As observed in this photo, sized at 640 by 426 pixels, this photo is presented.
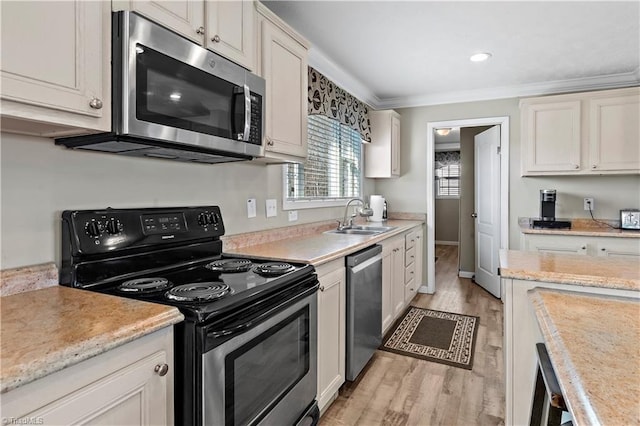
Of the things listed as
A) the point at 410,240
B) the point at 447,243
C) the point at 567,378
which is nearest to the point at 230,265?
the point at 567,378

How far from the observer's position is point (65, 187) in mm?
1306

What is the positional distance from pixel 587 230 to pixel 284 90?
10.6ft

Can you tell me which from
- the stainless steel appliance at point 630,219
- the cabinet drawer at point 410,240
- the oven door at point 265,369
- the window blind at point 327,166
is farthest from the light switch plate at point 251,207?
the stainless steel appliance at point 630,219

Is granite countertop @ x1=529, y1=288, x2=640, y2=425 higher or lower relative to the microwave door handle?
lower

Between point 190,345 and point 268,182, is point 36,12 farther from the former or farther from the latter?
point 268,182

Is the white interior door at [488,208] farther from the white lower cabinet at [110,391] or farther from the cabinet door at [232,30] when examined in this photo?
the white lower cabinet at [110,391]

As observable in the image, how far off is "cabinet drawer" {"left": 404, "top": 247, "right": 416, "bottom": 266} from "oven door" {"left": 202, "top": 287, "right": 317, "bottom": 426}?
2.11 meters

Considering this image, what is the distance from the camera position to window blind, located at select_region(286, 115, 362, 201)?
9.68 feet

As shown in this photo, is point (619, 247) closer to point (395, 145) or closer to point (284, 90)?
point (395, 145)

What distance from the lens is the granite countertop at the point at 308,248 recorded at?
6.03 feet

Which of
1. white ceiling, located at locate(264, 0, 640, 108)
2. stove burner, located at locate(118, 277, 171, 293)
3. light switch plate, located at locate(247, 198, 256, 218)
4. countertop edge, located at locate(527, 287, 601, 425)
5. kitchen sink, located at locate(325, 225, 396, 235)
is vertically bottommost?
countertop edge, located at locate(527, 287, 601, 425)

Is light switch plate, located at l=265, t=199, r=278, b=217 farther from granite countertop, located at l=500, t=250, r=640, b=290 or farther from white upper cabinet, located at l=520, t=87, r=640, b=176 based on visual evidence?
white upper cabinet, located at l=520, t=87, r=640, b=176

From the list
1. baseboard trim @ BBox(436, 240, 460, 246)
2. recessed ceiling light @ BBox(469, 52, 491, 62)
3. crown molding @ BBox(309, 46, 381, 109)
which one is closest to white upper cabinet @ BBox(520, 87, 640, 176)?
recessed ceiling light @ BBox(469, 52, 491, 62)

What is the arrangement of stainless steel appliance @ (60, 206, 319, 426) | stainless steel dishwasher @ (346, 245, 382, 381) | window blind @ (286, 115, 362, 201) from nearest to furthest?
stainless steel appliance @ (60, 206, 319, 426) < stainless steel dishwasher @ (346, 245, 382, 381) < window blind @ (286, 115, 362, 201)
